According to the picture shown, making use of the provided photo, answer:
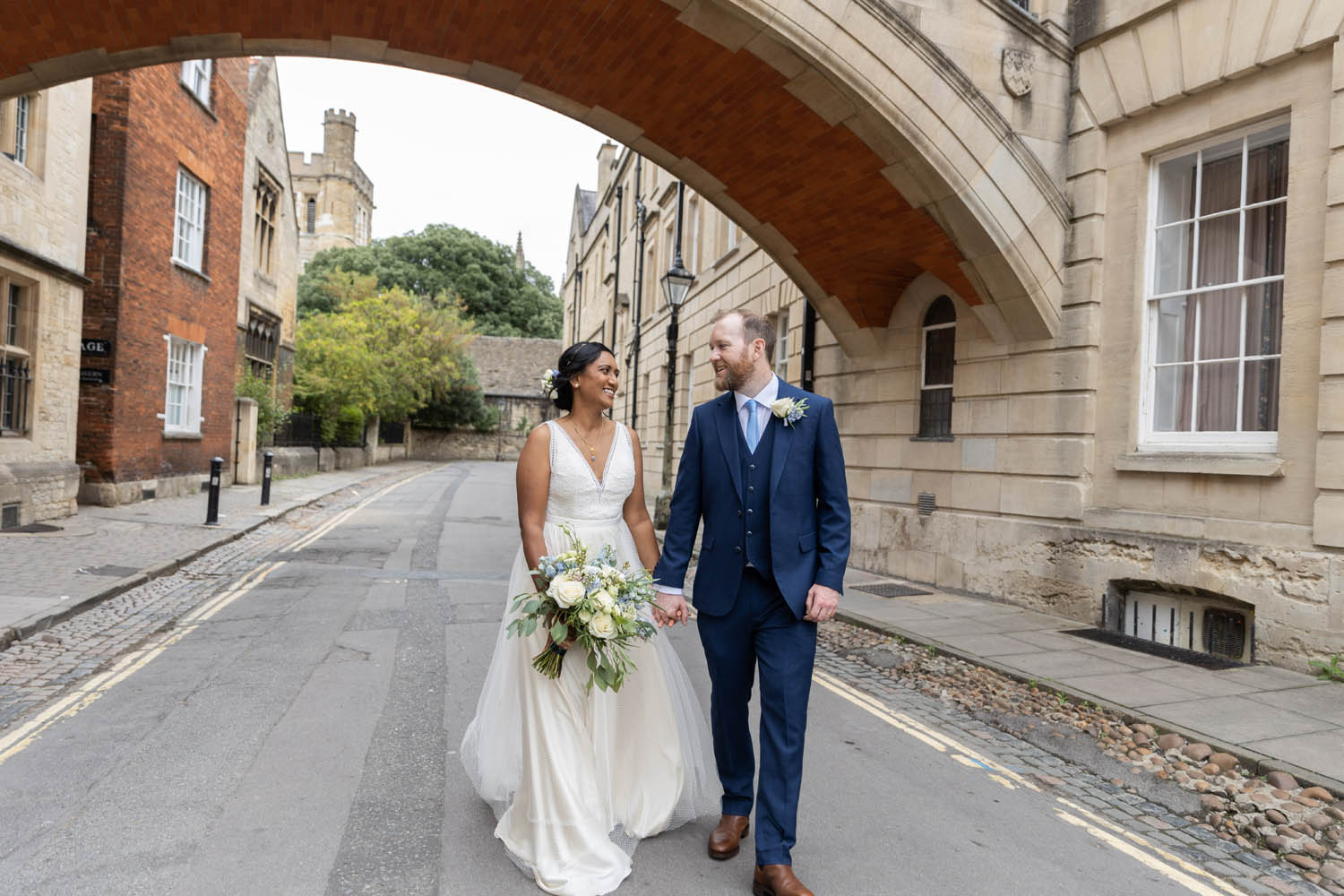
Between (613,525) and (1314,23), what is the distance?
6751 millimetres

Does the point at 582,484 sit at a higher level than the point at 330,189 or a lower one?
lower

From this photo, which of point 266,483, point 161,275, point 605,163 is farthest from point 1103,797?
point 605,163

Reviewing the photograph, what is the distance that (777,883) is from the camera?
9.85 feet

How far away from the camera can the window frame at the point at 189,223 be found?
17172mm

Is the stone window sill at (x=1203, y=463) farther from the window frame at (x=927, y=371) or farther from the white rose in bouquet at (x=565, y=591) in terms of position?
the white rose in bouquet at (x=565, y=591)

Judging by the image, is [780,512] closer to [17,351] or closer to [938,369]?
[938,369]

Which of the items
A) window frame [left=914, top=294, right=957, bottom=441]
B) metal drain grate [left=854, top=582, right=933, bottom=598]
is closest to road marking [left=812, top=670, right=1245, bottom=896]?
metal drain grate [left=854, top=582, right=933, bottom=598]

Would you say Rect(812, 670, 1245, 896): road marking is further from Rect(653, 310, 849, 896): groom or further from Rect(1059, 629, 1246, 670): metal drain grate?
Rect(1059, 629, 1246, 670): metal drain grate

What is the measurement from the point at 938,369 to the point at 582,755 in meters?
8.41

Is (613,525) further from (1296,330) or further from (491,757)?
(1296,330)

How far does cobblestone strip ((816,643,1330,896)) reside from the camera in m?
3.43

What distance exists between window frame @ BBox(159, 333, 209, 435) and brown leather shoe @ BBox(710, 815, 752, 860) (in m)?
16.8

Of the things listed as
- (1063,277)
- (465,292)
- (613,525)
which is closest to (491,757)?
(613,525)

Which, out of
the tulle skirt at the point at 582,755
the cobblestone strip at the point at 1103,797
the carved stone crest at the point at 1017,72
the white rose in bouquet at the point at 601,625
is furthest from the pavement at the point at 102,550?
the carved stone crest at the point at 1017,72
